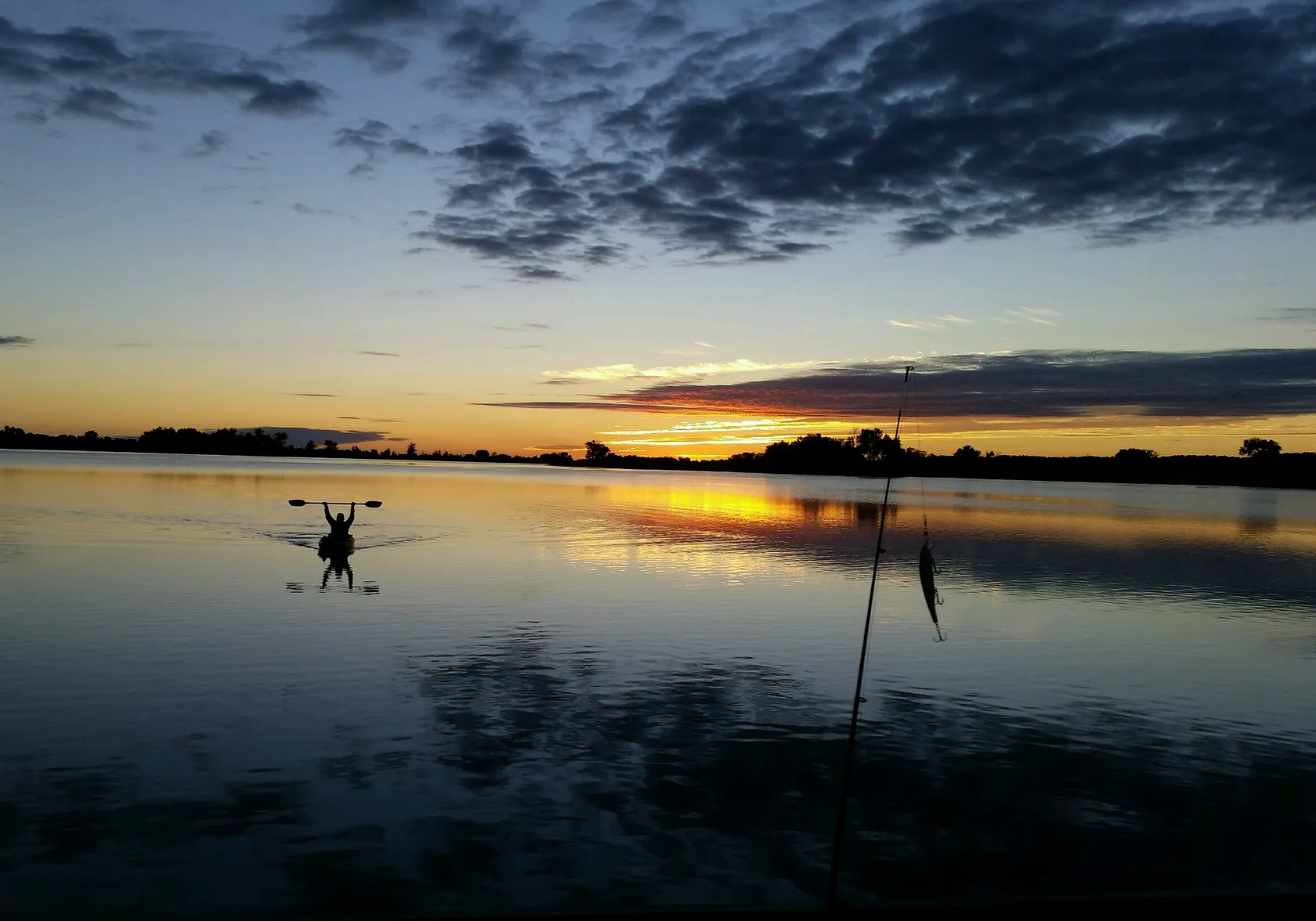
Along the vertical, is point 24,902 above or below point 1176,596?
below

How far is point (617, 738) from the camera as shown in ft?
50.8

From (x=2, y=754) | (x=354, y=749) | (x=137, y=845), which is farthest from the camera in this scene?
(x=354, y=749)

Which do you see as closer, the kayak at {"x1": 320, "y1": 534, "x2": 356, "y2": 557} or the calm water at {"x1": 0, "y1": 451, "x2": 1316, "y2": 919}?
the calm water at {"x1": 0, "y1": 451, "x2": 1316, "y2": 919}

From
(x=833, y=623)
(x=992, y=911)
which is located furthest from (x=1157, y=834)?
(x=833, y=623)

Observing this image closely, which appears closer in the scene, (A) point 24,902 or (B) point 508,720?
(A) point 24,902

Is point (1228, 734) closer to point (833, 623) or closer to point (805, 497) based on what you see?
point (833, 623)

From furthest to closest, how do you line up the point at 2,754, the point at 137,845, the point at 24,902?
the point at 2,754 < the point at 137,845 < the point at 24,902

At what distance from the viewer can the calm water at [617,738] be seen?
414 inches

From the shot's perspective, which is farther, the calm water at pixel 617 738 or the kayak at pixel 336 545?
the kayak at pixel 336 545

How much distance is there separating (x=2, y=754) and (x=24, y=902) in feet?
17.8

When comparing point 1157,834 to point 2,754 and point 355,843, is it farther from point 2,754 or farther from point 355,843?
point 2,754

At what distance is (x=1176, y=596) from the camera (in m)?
34.6

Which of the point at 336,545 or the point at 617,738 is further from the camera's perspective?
the point at 336,545

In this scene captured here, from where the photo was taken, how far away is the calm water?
1052 cm
